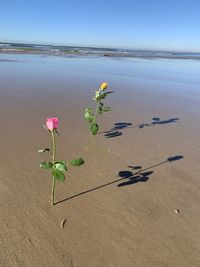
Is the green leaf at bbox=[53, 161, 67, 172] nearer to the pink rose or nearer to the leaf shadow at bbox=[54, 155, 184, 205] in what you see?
the pink rose

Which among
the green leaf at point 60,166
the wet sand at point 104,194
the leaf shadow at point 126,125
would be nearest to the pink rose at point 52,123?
the green leaf at point 60,166

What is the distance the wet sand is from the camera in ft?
6.78

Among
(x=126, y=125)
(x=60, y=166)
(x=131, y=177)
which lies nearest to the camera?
(x=60, y=166)

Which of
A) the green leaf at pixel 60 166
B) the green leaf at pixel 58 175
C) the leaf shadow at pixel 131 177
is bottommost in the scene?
the leaf shadow at pixel 131 177

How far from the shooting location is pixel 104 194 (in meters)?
2.76

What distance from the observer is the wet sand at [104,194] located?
2.07 meters

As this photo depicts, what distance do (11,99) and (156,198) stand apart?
4277 mm

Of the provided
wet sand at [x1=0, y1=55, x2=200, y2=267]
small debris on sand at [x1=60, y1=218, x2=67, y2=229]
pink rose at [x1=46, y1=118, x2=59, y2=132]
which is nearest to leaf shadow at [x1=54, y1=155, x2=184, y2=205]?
wet sand at [x1=0, y1=55, x2=200, y2=267]

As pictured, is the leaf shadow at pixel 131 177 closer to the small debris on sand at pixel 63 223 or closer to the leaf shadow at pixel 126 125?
the small debris on sand at pixel 63 223

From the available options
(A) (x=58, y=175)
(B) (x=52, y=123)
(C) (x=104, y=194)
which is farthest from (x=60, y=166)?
(C) (x=104, y=194)

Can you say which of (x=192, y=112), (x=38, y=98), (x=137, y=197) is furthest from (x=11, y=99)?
(x=137, y=197)

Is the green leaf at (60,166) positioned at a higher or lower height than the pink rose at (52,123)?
lower

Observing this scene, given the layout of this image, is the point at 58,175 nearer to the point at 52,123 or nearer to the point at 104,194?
the point at 52,123

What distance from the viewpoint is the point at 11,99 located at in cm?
608
